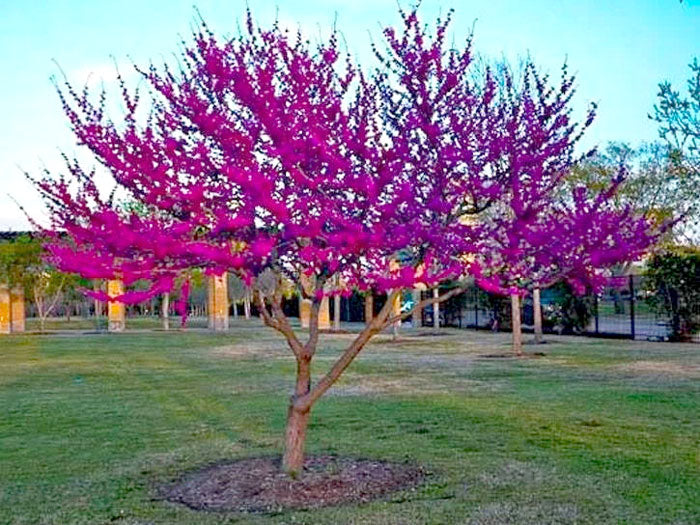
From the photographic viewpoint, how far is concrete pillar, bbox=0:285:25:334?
37906mm

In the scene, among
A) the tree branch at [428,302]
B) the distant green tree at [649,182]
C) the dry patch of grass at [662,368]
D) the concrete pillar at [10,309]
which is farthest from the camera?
the concrete pillar at [10,309]

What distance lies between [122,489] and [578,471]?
11.4ft

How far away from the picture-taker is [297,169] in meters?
6.41

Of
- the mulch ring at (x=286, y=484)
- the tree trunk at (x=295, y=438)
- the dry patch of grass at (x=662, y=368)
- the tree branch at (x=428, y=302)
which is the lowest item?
the mulch ring at (x=286, y=484)

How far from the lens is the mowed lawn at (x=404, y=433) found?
6.31m

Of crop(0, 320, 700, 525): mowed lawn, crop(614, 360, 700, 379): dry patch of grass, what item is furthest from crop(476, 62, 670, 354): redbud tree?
crop(614, 360, 700, 379): dry patch of grass

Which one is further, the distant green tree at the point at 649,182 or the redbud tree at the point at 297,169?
the distant green tree at the point at 649,182

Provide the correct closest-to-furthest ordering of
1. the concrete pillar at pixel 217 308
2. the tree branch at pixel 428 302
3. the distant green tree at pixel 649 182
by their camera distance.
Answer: the tree branch at pixel 428 302 → the distant green tree at pixel 649 182 → the concrete pillar at pixel 217 308

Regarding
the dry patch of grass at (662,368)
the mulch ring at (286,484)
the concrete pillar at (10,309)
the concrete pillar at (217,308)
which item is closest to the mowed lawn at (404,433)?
the dry patch of grass at (662,368)

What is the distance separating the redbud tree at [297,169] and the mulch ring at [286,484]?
132 cm

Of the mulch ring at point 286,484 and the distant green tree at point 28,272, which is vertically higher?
the distant green tree at point 28,272

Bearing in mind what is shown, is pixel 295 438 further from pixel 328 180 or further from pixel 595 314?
pixel 595 314

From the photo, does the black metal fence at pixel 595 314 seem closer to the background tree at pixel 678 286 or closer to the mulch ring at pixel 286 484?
the background tree at pixel 678 286

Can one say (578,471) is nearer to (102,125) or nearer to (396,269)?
(396,269)
